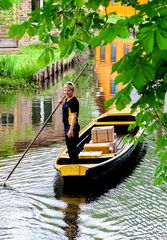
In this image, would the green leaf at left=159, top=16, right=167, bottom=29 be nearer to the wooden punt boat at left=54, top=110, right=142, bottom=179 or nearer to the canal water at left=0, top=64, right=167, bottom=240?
the canal water at left=0, top=64, right=167, bottom=240

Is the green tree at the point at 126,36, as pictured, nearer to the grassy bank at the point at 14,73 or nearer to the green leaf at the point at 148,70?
the green leaf at the point at 148,70

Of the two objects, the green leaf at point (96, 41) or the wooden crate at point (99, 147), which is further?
the wooden crate at point (99, 147)

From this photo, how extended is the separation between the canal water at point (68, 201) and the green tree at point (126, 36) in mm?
3988

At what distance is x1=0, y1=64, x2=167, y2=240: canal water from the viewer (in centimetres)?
969

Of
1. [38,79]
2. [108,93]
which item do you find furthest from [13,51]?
[108,93]

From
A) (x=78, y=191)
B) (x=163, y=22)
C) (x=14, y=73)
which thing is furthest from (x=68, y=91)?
(x=14, y=73)

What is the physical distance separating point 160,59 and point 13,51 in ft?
116

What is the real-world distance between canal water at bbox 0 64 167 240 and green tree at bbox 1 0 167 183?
399cm

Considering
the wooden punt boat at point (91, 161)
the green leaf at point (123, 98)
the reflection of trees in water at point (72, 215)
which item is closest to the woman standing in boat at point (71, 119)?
the wooden punt boat at point (91, 161)

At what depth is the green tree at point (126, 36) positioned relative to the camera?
3.68 metres

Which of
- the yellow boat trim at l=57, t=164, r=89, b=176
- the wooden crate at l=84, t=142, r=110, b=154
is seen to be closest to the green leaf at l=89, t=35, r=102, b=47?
the yellow boat trim at l=57, t=164, r=89, b=176

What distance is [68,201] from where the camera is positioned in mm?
11469

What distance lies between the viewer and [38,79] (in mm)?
30047

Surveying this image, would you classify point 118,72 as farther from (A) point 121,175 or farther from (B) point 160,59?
(A) point 121,175
